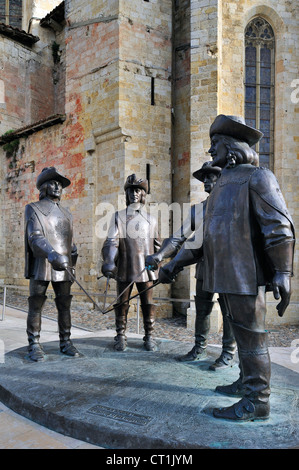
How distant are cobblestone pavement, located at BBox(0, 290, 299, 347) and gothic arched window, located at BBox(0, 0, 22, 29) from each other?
51.3ft

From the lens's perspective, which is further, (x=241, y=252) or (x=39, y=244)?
(x=39, y=244)

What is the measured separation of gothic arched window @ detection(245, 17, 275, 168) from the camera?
472 inches

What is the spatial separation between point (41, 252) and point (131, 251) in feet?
2.96

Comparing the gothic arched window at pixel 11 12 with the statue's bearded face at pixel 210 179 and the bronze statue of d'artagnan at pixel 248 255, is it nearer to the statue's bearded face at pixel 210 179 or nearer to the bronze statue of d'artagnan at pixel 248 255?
the statue's bearded face at pixel 210 179

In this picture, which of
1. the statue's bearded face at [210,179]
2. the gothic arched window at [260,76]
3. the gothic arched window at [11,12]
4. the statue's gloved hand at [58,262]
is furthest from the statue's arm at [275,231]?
the gothic arched window at [11,12]

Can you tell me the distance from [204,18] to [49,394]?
10903 millimetres

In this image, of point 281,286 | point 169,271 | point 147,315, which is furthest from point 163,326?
point 281,286

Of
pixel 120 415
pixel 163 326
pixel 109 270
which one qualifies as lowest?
pixel 163 326

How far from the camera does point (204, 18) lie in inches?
424

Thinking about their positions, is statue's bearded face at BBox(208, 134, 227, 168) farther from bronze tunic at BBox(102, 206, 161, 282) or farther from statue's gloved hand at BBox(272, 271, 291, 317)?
bronze tunic at BBox(102, 206, 161, 282)

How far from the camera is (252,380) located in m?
2.30

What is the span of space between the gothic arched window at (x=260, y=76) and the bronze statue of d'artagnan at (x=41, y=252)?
30.6 feet

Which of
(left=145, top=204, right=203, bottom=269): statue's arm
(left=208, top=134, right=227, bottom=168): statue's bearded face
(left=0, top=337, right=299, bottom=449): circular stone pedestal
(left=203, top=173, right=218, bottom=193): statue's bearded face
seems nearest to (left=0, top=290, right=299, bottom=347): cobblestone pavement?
(left=0, top=337, right=299, bottom=449): circular stone pedestal

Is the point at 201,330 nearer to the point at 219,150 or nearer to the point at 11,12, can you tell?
A: the point at 219,150
